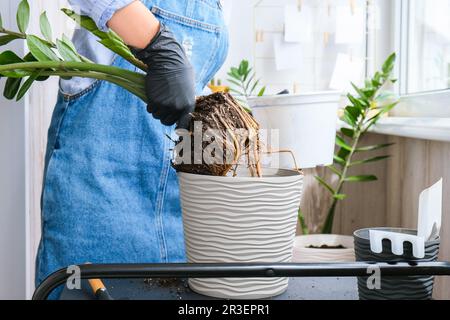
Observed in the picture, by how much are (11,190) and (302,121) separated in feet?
2.11

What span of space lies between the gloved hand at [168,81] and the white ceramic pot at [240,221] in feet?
0.32

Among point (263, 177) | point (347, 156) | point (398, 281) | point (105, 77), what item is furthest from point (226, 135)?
point (347, 156)

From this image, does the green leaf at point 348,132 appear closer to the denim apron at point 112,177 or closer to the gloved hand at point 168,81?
the denim apron at point 112,177

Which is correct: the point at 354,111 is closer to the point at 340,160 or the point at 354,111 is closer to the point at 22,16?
the point at 340,160

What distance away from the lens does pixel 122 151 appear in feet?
3.19

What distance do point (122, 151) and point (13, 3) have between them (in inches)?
14.8

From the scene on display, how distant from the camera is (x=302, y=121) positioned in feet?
3.90

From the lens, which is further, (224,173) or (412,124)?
(412,124)

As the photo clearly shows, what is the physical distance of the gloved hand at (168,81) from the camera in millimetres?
727

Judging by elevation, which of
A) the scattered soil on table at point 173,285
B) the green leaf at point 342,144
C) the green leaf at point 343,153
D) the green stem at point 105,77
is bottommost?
the scattered soil on table at point 173,285

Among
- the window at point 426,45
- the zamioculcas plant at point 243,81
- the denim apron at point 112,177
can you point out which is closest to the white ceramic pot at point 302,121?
the denim apron at point 112,177

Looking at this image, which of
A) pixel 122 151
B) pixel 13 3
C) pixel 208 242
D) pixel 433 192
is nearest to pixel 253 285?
pixel 208 242
